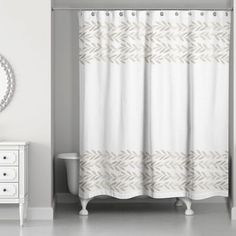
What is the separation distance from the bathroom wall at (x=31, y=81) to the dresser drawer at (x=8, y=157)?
0.34 m

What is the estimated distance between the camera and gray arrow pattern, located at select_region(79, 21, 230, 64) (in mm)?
5316

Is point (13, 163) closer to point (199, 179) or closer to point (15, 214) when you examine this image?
point (15, 214)

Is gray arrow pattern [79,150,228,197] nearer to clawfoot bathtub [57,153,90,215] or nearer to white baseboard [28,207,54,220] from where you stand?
clawfoot bathtub [57,153,90,215]

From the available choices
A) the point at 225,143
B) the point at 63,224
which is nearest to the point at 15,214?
the point at 63,224

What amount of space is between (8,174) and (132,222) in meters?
1.26

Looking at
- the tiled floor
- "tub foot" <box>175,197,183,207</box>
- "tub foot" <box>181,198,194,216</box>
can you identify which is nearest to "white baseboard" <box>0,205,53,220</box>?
the tiled floor

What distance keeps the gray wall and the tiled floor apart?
0.69m

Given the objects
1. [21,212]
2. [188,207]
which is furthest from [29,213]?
[188,207]

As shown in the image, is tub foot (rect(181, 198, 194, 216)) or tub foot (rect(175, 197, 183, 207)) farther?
tub foot (rect(175, 197, 183, 207))

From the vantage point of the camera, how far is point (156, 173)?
5.29 meters

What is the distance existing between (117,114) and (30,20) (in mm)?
1272

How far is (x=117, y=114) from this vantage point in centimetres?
533

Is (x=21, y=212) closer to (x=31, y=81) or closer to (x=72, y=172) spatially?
(x=72, y=172)

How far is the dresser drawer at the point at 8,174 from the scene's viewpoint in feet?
15.6
